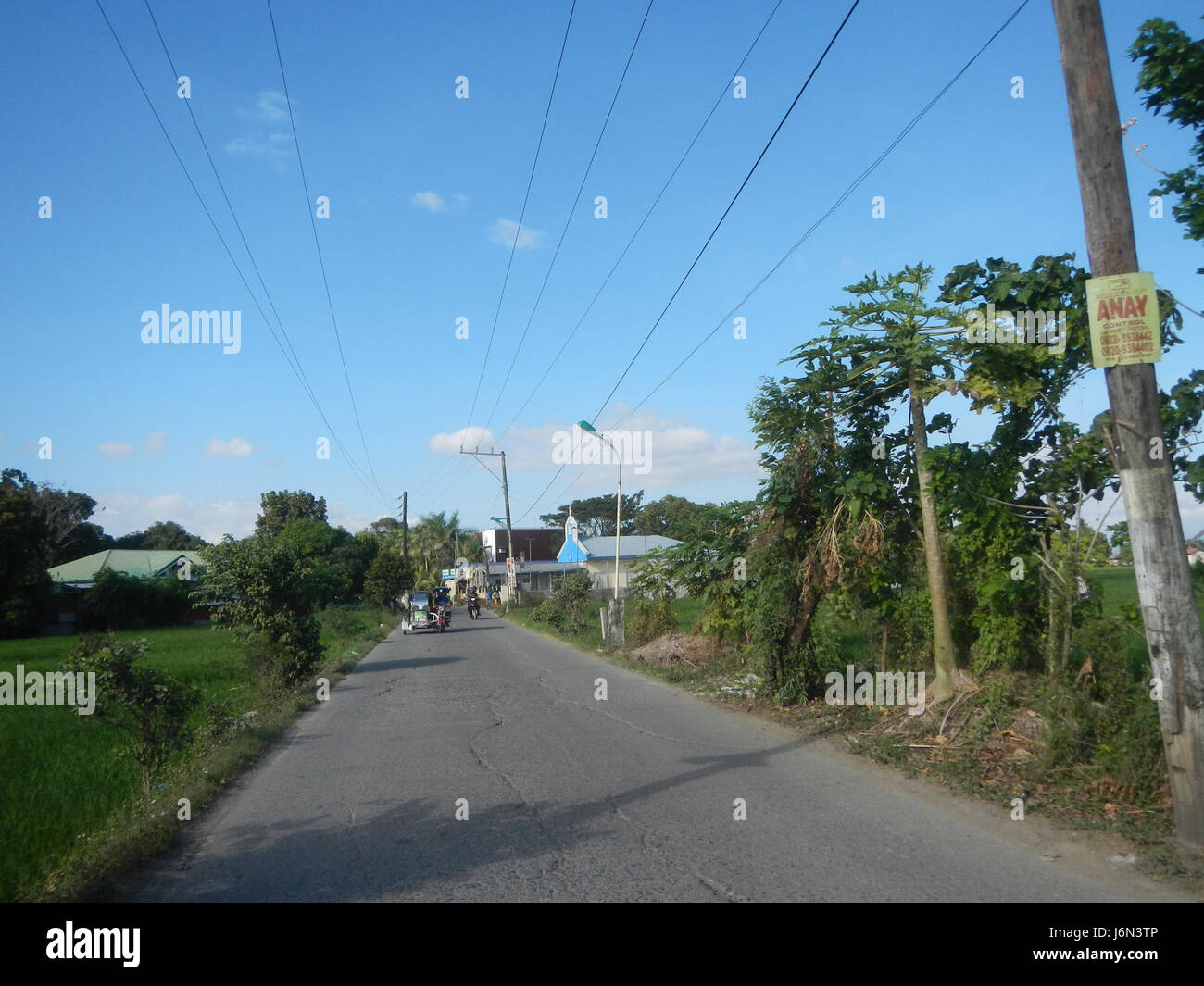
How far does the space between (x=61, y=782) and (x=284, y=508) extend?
69.2 meters

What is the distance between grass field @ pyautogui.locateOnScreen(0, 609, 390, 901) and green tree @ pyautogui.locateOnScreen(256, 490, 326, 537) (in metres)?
55.8

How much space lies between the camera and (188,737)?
1083 centimetres

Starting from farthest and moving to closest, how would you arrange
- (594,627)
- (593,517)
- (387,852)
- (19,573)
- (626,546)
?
(593,517) < (626,546) < (19,573) < (594,627) < (387,852)

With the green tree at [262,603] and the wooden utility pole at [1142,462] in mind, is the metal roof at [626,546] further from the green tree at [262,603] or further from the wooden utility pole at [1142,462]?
the wooden utility pole at [1142,462]

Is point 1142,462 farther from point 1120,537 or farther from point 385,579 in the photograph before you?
point 385,579

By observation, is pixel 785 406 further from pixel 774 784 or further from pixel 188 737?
pixel 188 737

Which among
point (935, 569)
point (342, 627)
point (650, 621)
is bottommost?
point (342, 627)

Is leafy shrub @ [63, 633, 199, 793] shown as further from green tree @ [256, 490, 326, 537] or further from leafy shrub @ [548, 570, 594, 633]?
green tree @ [256, 490, 326, 537]

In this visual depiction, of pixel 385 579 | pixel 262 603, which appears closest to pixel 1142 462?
pixel 262 603

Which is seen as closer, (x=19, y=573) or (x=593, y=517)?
(x=19, y=573)

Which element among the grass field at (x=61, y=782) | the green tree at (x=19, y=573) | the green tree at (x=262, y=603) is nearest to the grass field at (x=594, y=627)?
the green tree at (x=262, y=603)

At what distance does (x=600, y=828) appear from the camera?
7.04 metres
